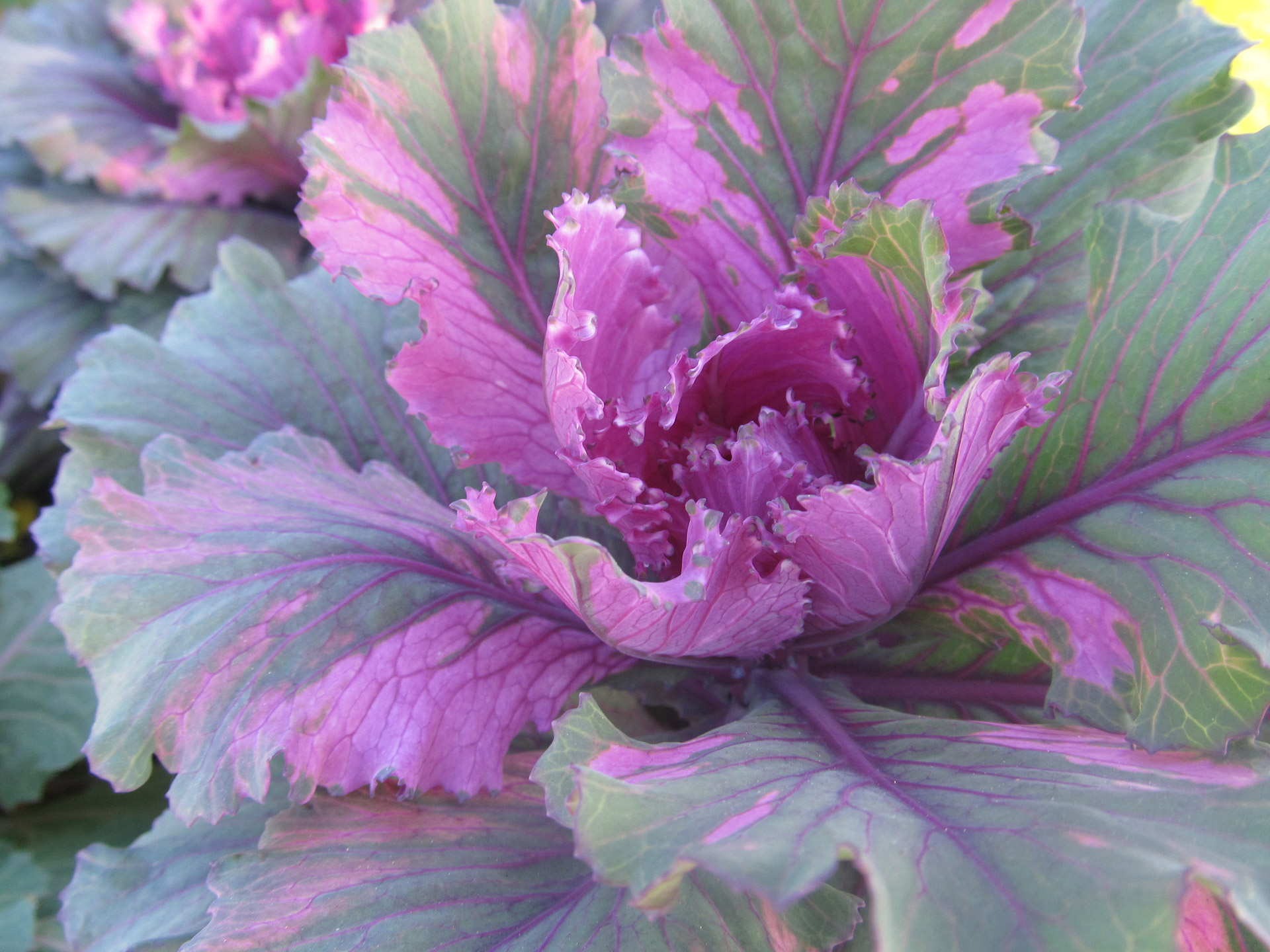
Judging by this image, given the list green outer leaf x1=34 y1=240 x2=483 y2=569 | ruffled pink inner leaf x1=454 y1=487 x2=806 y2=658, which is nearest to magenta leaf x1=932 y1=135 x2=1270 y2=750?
ruffled pink inner leaf x1=454 y1=487 x2=806 y2=658

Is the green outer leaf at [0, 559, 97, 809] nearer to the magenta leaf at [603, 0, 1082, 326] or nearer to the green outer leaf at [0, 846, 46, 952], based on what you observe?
the green outer leaf at [0, 846, 46, 952]

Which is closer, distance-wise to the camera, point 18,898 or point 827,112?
point 827,112

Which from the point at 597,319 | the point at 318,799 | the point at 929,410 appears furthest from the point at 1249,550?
the point at 318,799

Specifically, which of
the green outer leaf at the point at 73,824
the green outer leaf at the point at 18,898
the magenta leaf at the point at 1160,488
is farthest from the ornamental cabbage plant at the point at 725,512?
the green outer leaf at the point at 73,824

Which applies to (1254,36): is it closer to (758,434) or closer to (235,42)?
(758,434)

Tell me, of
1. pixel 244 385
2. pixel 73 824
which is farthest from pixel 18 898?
pixel 244 385

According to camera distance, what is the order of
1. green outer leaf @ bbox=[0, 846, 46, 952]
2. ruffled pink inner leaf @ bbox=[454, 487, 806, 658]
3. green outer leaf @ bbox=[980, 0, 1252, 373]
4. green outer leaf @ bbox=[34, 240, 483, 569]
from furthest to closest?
green outer leaf @ bbox=[0, 846, 46, 952] < green outer leaf @ bbox=[34, 240, 483, 569] < green outer leaf @ bbox=[980, 0, 1252, 373] < ruffled pink inner leaf @ bbox=[454, 487, 806, 658]

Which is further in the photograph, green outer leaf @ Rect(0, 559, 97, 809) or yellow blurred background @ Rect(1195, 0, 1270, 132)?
yellow blurred background @ Rect(1195, 0, 1270, 132)
